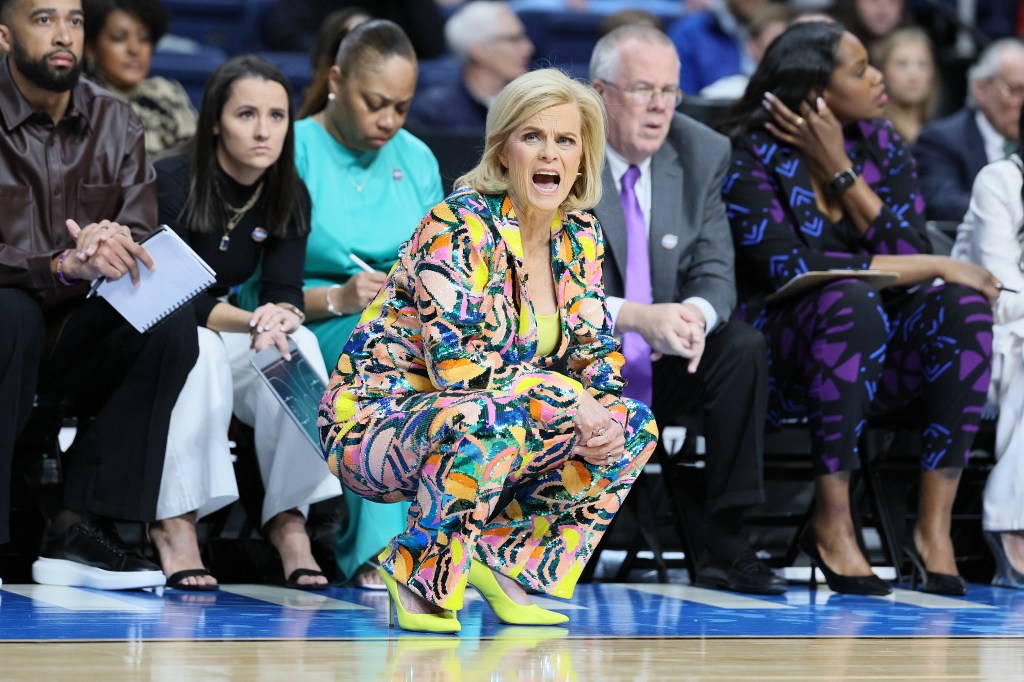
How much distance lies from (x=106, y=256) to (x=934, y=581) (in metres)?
2.09

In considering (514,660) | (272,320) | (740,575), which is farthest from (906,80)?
(514,660)

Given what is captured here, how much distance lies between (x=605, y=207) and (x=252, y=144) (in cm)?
89

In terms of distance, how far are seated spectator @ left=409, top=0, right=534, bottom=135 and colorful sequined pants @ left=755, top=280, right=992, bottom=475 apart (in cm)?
211

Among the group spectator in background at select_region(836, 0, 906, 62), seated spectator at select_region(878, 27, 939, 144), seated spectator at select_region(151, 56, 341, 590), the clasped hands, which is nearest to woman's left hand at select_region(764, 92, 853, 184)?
the clasped hands

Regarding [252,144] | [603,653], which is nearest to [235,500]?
[252,144]

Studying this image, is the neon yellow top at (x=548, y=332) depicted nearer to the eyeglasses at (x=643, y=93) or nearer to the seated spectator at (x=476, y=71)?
the eyeglasses at (x=643, y=93)

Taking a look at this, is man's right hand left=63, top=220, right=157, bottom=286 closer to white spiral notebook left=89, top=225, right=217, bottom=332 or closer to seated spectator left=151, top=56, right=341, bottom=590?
white spiral notebook left=89, top=225, right=217, bottom=332

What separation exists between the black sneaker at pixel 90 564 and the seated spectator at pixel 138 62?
5.05 feet

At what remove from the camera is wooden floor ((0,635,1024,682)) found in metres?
2.31

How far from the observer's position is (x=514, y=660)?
2.51m

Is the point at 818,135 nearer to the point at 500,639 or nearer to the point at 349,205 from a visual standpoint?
the point at 349,205

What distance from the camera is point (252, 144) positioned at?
12.2 ft

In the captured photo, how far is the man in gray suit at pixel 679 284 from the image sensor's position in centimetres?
369

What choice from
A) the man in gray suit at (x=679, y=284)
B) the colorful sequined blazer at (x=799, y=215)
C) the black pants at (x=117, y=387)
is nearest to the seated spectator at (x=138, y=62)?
the black pants at (x=117, y=387)
